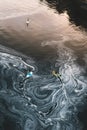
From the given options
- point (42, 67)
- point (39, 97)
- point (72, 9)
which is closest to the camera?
point (39, 97)

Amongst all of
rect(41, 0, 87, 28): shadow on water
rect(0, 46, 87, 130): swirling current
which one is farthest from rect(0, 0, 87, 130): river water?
rect(41, 0, 87, 28): shadow on water

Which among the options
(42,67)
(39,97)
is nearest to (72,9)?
(42,67)

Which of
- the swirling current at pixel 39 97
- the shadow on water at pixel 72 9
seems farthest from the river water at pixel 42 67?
the shadow on water at pixel 72 9

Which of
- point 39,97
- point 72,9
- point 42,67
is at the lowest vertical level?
point 39,97

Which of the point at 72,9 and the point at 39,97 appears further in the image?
the point at 72,9

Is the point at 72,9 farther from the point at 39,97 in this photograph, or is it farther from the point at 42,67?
the point at 39,97

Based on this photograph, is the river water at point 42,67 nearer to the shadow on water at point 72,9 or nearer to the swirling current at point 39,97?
the swirling current at point 39,97
